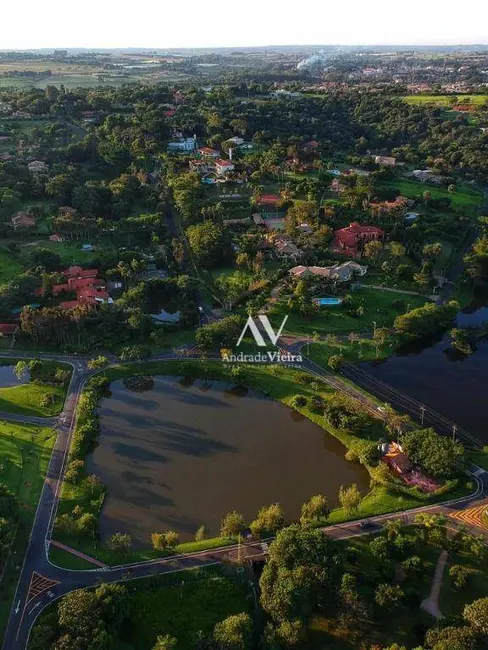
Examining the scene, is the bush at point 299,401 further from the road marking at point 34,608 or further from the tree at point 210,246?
the tree at point 210,246

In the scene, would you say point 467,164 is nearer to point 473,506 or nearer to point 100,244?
point 100,244

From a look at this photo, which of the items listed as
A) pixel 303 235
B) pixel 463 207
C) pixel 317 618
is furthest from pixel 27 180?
pixel 317 618

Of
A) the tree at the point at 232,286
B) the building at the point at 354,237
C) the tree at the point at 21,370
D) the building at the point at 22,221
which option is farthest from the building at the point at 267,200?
the tree at the point at 21,370

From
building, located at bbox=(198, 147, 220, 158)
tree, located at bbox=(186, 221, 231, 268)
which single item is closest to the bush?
tree, located at bbox=(186, 221, 231, 268)

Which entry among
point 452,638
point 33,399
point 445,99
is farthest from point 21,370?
point 445,99

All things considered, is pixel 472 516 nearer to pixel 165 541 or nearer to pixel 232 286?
pixel 165 541

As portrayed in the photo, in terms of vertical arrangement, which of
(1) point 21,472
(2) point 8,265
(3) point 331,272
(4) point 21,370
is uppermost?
(2) point 8,265

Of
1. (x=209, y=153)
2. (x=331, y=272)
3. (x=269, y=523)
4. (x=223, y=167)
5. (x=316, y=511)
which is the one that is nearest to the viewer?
(x=269, y=523)
